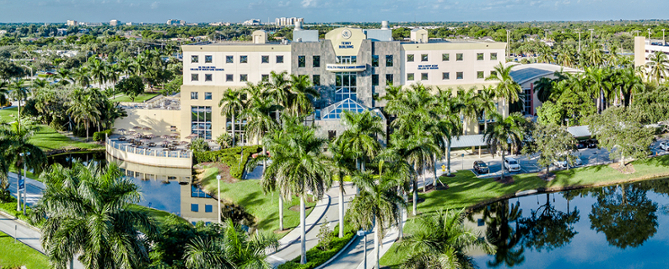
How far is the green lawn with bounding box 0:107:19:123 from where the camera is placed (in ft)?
311

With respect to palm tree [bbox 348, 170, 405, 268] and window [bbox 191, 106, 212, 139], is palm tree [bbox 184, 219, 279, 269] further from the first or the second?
window [bbox 191, 106, 212, 139]

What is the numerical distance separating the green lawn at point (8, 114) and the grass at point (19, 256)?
5539cm

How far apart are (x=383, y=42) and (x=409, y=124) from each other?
26.1 m

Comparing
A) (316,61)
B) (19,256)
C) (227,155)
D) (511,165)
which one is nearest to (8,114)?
(227,155)

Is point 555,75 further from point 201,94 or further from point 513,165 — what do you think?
point 201,94

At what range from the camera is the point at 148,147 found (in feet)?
254

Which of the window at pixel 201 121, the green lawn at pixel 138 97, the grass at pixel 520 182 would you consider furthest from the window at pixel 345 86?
the green lawn at pixel 138 97

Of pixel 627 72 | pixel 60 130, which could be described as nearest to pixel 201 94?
pixel 60 130

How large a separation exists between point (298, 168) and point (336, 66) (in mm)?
37982

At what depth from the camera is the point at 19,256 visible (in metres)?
42.2

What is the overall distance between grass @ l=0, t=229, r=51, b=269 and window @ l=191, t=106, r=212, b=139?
123 feet

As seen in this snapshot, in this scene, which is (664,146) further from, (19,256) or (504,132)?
(19,256)

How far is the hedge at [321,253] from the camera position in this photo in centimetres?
3975

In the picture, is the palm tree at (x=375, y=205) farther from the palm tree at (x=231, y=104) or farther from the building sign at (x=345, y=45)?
the building sign at (x=345, y=45)
